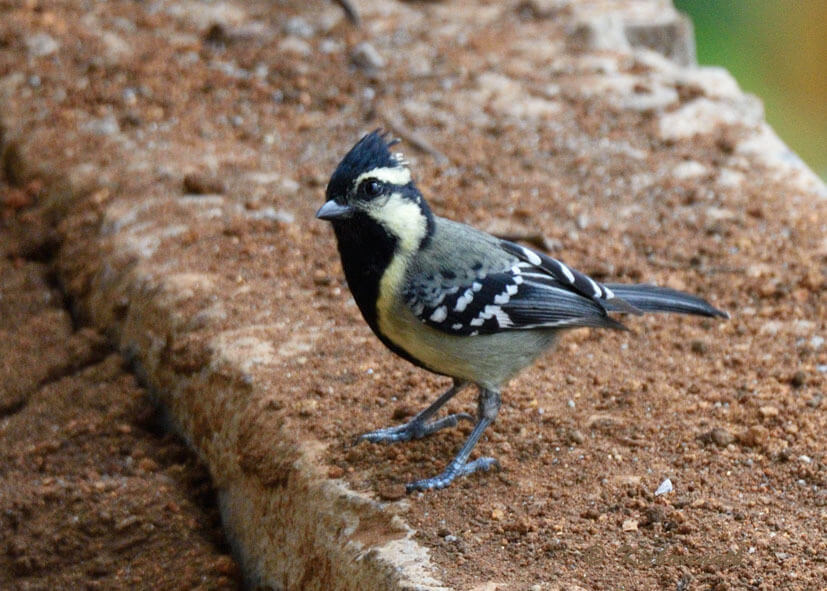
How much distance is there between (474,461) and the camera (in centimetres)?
397

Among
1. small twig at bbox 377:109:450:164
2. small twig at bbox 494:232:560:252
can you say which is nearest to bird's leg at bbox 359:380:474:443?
small twig at bbox 494:232:560:252

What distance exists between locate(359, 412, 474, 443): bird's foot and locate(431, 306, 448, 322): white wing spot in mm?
490

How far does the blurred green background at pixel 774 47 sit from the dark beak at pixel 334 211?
7401 millimetres

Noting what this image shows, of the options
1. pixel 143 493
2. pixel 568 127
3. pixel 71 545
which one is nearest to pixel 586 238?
pixel 568 127

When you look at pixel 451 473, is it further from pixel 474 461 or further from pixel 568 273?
pixel 568 273

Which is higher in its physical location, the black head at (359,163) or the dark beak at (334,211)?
the black head at (359,163)

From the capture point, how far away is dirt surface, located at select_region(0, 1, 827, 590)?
3.77m

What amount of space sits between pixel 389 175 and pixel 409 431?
3.25 ft

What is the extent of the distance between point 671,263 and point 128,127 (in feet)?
10.6

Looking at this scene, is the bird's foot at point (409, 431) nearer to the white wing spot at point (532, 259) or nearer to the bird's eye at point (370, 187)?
the white wing spot at point (532, 259)

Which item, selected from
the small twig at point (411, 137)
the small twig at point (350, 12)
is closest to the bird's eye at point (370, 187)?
the small twig at point (411, 137)

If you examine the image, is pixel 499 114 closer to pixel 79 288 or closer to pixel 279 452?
pixel 79 288

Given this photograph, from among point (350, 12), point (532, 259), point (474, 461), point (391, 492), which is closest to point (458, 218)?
point (532, 259)

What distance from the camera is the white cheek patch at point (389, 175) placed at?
389cm
